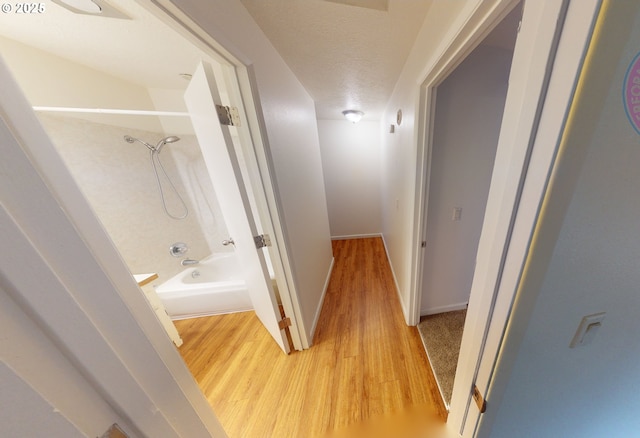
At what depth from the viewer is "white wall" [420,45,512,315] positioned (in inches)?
45.4

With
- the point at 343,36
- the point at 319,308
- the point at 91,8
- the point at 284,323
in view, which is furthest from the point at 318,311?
the point at 91,8

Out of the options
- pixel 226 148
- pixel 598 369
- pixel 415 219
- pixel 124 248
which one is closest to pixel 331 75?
pixel 226 148

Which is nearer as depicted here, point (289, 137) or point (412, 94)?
point (412, 94)

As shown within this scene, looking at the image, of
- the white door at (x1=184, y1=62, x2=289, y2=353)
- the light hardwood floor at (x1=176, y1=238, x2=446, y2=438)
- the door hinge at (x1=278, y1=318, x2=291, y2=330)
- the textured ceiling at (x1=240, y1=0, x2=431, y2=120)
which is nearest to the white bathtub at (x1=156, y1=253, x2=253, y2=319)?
the light hardwood floor at (x1=176, y1=238, x2=446, y2=438)

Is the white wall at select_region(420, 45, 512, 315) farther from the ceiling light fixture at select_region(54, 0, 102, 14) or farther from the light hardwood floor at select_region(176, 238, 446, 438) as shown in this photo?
the ceiling light fixture at select_region(54, 0, 102, 14)

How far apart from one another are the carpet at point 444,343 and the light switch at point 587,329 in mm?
922

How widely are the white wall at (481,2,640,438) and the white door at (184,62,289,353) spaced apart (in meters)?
1.18

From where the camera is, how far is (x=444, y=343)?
4.70 ft

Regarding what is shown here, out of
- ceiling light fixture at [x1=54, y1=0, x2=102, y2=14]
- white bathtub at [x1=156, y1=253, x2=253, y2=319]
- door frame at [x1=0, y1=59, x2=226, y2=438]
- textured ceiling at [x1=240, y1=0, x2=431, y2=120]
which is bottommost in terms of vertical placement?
white bathtub at [x1=156, y1=253, x2=253, y2=319]

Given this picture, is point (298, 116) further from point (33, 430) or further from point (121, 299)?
point (33, 430)

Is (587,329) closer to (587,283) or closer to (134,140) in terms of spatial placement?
(587,283)

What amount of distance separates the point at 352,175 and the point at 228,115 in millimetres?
2384

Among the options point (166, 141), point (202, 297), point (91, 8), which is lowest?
point (202, 297)

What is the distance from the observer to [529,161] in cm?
43
